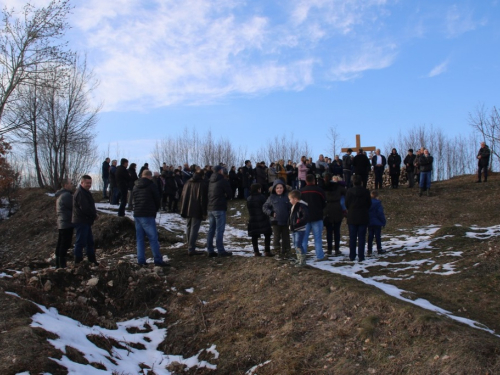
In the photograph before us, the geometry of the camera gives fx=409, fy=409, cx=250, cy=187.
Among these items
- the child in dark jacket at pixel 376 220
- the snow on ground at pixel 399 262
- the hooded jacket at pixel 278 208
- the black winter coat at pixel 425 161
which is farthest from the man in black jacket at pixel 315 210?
the black winter coat at pixel 425 161

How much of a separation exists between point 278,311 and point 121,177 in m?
10.7

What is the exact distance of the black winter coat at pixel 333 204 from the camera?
10.3 meters

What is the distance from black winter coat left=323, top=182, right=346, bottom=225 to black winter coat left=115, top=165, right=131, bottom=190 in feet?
27.5

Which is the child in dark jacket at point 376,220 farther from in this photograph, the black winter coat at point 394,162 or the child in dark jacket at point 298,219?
the black winter coat at point 394,162

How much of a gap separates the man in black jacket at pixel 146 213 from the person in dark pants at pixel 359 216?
4.38m

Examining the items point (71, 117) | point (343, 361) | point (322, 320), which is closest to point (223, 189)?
point (322, 320)

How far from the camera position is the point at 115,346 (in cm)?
596

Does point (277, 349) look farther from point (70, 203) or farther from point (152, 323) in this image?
point (70, 203)

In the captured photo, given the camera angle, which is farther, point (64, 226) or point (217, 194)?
point (217, 194)

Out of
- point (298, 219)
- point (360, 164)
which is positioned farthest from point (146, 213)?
point (360, 164)

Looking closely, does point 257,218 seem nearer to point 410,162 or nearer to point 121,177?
point 121,177

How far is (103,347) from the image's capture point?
18.9 feet

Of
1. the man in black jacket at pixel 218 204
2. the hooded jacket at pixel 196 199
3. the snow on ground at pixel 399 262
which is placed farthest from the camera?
the hooded jacket at pixel 196 199

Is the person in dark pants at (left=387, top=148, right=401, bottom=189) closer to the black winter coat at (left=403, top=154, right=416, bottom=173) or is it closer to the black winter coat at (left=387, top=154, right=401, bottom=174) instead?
the black winter coat at (left=387, top=154, right=401, bottom=174)
